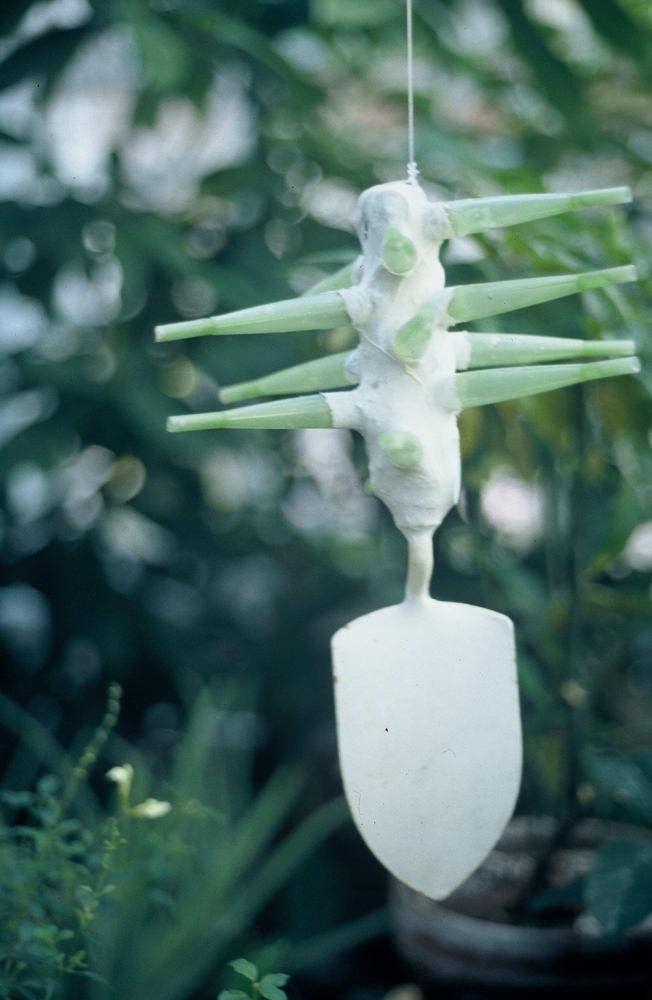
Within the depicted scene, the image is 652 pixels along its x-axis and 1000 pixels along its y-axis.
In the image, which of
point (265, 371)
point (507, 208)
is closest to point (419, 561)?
point (507, 208)

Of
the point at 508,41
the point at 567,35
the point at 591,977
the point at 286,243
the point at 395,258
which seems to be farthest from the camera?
the point at 567,35

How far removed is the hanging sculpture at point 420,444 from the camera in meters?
0.39

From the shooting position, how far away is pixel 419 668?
42 centimetres

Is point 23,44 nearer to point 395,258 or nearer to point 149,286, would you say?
point 149,286

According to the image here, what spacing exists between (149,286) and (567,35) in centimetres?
55

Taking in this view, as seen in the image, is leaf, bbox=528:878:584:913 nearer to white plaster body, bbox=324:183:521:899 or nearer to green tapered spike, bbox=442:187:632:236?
white plaster body, bbox=324:183:521:899

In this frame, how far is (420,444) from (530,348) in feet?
0.23

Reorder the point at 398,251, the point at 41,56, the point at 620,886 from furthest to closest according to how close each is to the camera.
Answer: the point at 41,56, the point at 620,886, the point at 398,251

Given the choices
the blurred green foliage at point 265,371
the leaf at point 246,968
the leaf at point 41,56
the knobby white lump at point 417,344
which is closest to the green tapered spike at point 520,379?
the knobby white lump at point 417,344

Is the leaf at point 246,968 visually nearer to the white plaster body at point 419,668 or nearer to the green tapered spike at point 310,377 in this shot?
the white plaster body at point 419,668

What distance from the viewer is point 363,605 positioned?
105 centimetres

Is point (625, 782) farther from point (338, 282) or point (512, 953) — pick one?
point (338, 282)

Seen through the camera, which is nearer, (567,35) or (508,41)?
(508,41)

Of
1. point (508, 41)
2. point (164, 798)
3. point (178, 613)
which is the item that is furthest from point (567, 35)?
point (164, 798)
